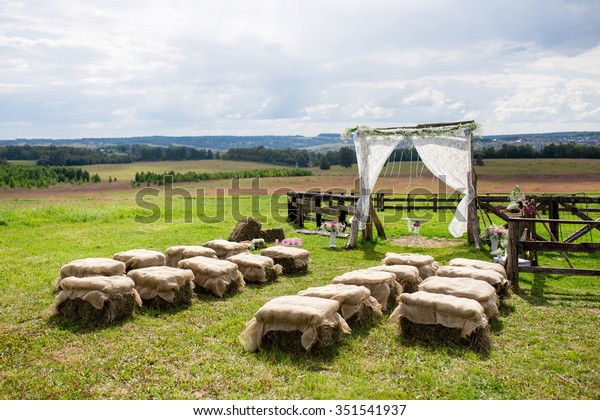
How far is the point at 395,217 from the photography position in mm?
22359

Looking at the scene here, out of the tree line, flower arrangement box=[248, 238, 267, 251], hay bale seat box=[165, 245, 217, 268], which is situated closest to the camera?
hay bale seat box=[165, 245, 217, 268]

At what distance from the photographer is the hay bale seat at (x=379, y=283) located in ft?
27.0

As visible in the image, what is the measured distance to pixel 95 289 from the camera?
773 centimetres

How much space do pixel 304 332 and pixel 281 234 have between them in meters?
10.2

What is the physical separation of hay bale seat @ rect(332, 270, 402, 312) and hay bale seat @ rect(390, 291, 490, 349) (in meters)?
1.15

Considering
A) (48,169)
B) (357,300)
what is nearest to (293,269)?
(357,300)

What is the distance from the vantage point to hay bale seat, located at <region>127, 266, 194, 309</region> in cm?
837

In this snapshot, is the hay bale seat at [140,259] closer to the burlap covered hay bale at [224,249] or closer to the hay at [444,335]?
the burlap covered hay bale at [224,249]

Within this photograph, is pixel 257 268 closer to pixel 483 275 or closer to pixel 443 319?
pixel 483 275

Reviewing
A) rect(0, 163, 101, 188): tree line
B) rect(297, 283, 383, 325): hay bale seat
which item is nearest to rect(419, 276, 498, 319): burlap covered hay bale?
rect(297, 283, 383, 325): hay bale seat

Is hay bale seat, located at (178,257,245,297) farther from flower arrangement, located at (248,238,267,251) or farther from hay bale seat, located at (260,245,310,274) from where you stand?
flower arrangement, located at (248,238,267,251)

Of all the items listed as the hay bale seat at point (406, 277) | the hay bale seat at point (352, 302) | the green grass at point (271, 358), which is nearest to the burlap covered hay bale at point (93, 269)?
the green grass at point (271, 358)

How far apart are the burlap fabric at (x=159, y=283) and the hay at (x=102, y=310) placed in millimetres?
473

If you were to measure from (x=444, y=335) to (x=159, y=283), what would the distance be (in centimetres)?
458
